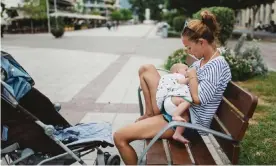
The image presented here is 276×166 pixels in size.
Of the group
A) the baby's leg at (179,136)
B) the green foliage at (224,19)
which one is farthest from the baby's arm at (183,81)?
the green foliage at (224,19)

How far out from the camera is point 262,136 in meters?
5.00

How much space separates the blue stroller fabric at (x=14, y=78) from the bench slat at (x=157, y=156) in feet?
3.69

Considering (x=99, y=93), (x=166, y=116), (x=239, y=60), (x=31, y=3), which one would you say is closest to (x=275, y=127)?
(x=166, y=116)

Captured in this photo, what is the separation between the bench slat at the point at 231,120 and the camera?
2739 millimetres

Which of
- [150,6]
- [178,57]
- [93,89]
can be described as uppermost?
[178,57]

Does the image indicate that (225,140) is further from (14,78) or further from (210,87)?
(14,78)

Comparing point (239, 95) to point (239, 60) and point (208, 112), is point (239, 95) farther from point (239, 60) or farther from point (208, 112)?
point (239, 60)

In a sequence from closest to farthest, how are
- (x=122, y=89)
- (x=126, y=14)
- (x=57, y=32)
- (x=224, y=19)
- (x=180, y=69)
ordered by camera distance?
1. (x=180, y=69)
2. (x=122, y=89)
3. (x=224, y=19)
4. (x=57, y=32)
5. (x=126, y=14)

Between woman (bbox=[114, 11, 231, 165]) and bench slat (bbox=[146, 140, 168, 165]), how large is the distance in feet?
0.38

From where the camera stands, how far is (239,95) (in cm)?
305

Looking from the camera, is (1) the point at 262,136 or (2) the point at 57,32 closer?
(1) the point at 262,136

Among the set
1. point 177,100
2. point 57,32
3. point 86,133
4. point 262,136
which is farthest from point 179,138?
point 57,32

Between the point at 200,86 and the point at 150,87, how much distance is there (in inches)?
24.1

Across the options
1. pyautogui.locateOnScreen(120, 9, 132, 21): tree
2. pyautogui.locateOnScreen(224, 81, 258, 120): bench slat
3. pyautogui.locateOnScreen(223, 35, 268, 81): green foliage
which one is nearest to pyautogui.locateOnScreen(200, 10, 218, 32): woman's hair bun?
pyautogui.locateOnScreen(224, 81, 258, 120): bench slat
